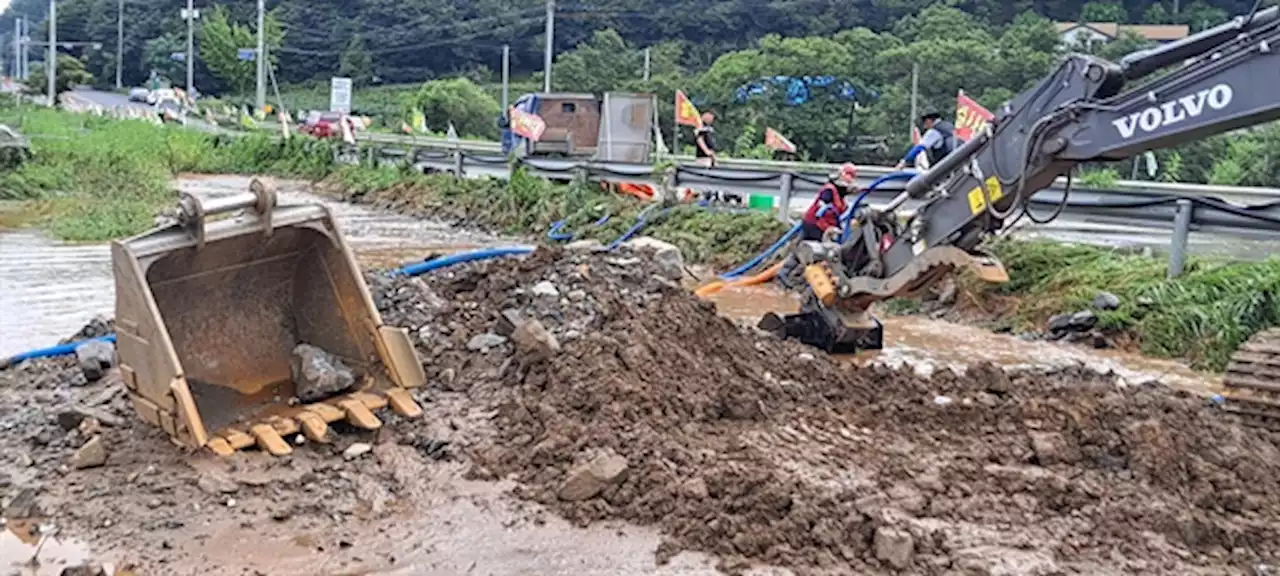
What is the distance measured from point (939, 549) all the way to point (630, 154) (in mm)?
17643

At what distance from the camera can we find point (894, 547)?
449 cm

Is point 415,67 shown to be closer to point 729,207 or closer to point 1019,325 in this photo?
point 729,207

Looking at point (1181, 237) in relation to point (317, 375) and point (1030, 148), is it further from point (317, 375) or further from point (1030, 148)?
point (317, 375)

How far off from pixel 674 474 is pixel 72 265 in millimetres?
10014

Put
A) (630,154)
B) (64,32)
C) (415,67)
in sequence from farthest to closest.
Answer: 1. (64,32)
2. (415,67)
3. (630,154)

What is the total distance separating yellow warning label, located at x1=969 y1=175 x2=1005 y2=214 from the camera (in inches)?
285

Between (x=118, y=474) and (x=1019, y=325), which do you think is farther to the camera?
(x=1019, y=325)

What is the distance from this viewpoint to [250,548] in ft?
15.7

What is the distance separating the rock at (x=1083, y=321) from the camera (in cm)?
981

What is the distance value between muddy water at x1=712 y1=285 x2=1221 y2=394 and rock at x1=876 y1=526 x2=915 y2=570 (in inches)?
149

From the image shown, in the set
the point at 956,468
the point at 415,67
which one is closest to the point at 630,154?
the point at 956,468

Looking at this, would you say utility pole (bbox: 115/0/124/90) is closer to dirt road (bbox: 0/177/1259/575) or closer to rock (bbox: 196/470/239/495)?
dirt road (bbox: 0/177/1259/575)

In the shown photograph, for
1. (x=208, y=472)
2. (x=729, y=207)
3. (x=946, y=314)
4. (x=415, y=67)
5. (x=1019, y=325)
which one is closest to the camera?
(x=208, y=472)

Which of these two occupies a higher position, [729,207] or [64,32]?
[64,32]
